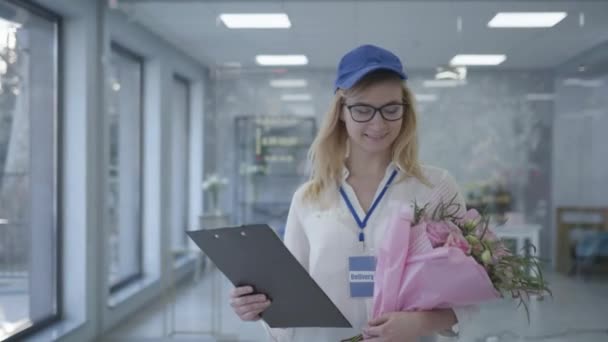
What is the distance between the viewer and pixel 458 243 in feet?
3.39

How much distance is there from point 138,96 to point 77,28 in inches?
41.9

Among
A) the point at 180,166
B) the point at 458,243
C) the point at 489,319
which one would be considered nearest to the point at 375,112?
the point at 458,243

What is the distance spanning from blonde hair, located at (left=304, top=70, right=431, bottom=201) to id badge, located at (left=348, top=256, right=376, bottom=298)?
19 cm

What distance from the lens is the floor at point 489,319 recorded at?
436cm

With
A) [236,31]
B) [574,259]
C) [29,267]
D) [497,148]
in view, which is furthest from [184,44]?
[574,259]

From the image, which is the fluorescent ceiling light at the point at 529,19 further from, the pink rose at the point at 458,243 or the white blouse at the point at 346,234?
the pink rose at the point at 458,243

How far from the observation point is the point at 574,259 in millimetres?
4637

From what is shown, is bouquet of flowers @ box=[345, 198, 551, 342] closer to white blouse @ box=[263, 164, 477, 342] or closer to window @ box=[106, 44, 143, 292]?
white blouse @ box=[263, 164, 477, 342]

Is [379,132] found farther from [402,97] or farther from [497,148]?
[497,148]

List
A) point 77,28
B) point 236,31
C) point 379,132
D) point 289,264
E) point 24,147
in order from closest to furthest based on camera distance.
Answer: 1. point 289,264
2. point 379,132
3. point 24,147
4. point 77,28
5. point 236,31

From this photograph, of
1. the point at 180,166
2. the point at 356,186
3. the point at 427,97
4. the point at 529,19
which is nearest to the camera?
the point at 356,186

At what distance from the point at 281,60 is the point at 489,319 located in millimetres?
2572

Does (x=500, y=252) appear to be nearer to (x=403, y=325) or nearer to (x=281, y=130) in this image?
(x=403, y=325)

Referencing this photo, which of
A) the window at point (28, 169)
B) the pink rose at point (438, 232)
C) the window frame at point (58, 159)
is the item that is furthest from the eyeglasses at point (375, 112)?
the window frame at point (58, 159)
